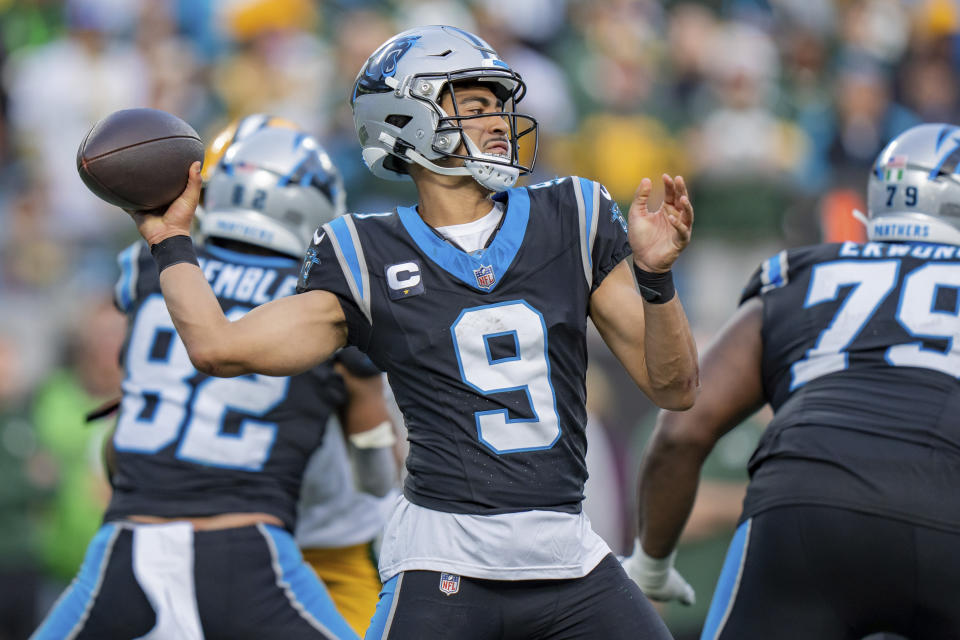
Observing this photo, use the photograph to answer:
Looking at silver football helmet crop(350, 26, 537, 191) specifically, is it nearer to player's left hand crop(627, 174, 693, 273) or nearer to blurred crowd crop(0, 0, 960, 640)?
player's left hand crop(627, 174, 693, 273)

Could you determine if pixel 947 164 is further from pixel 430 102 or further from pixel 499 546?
pixel 499 546

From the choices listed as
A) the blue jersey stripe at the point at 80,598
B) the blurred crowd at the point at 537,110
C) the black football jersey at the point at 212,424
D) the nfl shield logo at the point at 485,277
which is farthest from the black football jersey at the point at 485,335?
the blurred crowd at the point at 537,110

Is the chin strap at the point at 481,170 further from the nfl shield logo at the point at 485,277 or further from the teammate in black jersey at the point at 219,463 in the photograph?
the teammate in black jersey at the point at 219,463

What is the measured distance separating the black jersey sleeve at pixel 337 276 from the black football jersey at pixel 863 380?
4.50 feet

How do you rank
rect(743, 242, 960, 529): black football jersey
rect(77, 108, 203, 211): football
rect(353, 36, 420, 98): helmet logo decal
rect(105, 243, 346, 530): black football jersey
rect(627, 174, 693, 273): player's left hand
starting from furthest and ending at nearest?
1. rect(105, 243, 346, 530): black football jersey
2. rect(743, 242, 960, 529): black football jersey
3. rect(353, 36, 420, 98): helmet logo decal
4. rect(77, 108, 203, 211): football
5. rect(627, 174, 693, 273): player's left hand

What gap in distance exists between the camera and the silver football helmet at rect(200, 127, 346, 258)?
15.1 ft

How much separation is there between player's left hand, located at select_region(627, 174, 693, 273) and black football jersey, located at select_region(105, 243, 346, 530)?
5.02 feet

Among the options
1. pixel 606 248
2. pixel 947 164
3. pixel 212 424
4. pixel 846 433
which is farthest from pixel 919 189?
pixel 212 424

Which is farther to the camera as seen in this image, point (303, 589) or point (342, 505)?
point (342, 505)

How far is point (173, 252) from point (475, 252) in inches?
30.6

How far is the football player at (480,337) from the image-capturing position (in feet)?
10.5

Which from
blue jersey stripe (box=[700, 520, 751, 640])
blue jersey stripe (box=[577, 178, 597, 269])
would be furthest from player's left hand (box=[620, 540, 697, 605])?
blue jersey stripe (box=[577, 178, 597, 269])

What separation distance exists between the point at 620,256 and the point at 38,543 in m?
5.22

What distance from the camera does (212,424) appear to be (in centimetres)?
421
